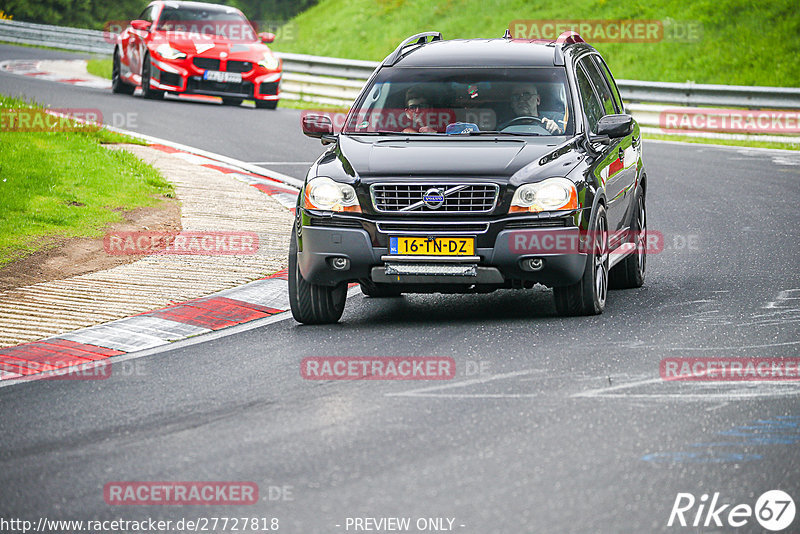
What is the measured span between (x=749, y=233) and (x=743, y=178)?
4.92 metres

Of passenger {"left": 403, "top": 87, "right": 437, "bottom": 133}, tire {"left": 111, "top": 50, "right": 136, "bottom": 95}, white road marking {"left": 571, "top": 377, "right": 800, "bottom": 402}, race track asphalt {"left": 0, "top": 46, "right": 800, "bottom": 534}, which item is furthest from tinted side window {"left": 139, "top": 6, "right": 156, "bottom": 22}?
white road marking {"left": 571, "top": 377, "right": 800, "bottom": 402}

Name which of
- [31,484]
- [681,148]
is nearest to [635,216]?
[31,484]

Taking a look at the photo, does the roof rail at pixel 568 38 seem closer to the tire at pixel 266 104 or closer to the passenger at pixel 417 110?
the passenger at pixel 417 110

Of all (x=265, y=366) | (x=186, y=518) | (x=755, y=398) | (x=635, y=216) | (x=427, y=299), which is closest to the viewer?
(x=186, y=518)

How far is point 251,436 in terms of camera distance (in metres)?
6.29

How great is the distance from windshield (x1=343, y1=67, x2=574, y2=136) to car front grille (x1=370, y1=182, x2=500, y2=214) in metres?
0.96

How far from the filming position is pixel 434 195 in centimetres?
868

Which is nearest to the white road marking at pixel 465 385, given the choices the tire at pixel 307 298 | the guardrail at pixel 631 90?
the tire at pixel 307 298

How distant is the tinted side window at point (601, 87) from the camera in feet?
35.5

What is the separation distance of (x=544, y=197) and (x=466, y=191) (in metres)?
0.51

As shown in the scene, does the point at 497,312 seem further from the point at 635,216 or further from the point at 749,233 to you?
the point at 749,233

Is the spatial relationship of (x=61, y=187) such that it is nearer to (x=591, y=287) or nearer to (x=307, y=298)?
(x=307, y=298)

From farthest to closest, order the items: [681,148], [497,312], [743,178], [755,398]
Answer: [681,148] < [743,178] < [497,312] < [755,398]

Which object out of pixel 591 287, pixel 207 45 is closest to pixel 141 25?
pixel 207 45
